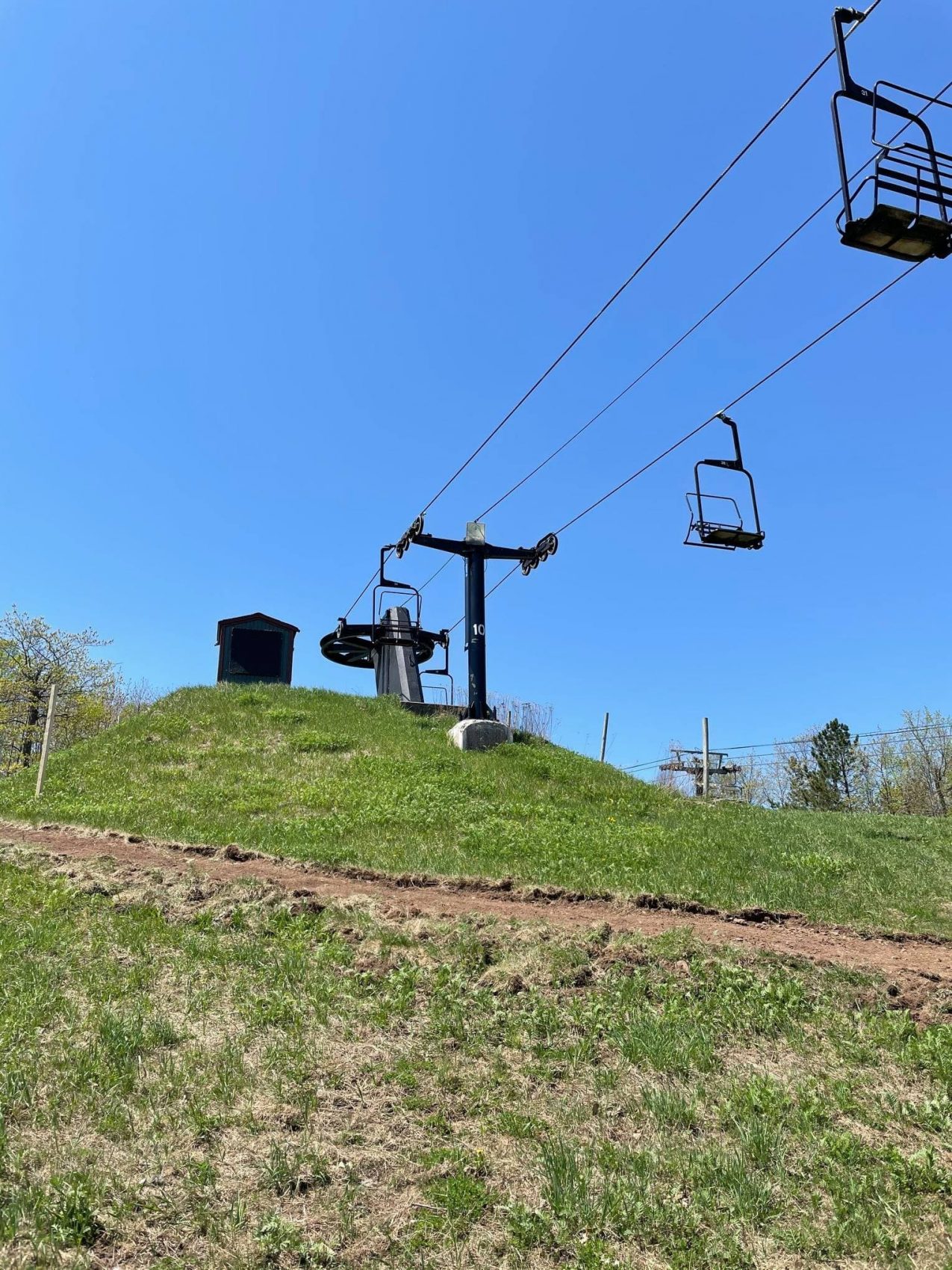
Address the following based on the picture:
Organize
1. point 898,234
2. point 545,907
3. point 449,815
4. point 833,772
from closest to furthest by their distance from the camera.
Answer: point 898,234, point 545,907, point 449,815, point 833,772

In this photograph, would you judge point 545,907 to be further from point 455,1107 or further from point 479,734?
point 479,734

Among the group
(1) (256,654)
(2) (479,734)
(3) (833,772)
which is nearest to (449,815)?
(2) (479,734)

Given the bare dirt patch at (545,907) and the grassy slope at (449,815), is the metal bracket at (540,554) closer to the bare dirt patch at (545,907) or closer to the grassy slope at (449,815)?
the grassy slope at (449,815)

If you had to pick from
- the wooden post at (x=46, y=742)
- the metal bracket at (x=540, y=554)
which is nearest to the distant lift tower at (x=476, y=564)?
the metal bracket at (x=540, y=554)

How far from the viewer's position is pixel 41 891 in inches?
364

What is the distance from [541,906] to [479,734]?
1384 cm

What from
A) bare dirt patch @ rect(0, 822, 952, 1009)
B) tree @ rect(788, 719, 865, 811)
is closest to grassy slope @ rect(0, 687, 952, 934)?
bare dirt patch @ rect(0, 822, 952, 1009)

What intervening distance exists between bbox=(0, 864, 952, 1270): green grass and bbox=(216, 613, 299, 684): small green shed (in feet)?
80.3

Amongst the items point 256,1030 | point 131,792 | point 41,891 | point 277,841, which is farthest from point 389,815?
point 256,1030

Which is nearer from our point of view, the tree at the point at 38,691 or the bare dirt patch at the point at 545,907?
the bare dirt patch at the point at 545,907

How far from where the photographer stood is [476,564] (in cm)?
2595

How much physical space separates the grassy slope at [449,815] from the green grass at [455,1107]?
→ 12.1 ft

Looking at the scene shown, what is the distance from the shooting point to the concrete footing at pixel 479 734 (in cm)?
2306

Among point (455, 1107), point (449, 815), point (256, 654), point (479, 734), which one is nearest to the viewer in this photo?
point (455, 1107)
